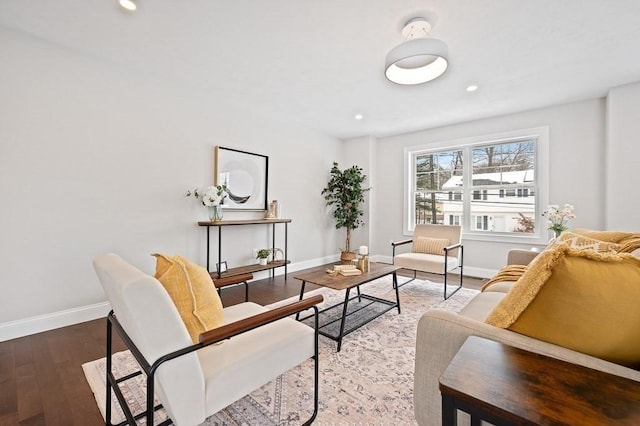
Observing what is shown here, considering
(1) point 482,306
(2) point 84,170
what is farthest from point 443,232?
(2) point 84,170

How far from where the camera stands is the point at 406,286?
3.97 meters

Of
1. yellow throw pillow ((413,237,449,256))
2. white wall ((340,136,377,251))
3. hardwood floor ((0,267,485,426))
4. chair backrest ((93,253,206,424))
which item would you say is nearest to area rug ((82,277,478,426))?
hardwood floor ((0,267,485,426))

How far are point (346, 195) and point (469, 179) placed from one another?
2162 mm

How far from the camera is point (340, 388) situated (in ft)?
5.73

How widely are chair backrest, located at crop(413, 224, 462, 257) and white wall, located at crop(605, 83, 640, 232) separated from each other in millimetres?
1687

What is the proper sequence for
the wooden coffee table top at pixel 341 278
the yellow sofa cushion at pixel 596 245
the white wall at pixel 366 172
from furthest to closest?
the white wall at pixel 366 172, the wooden coffee table top at pixel 341 278, the yellow sofa cushion at pixel 596 245

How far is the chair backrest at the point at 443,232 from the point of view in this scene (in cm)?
402

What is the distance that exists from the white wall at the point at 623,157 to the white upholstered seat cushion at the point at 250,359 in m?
4.12

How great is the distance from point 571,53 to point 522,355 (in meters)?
3.22

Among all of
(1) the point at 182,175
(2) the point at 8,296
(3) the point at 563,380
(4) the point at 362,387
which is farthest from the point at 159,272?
(1) the point at 182,175

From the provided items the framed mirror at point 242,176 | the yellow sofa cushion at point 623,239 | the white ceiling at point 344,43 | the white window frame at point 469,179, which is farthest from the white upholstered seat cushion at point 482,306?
the framed mirror at point 242,176

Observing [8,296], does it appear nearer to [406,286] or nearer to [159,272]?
[159,272]

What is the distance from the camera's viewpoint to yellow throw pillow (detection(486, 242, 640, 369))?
83 centimetres

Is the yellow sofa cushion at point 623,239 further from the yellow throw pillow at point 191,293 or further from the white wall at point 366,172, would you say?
the white wall at point 366,172
